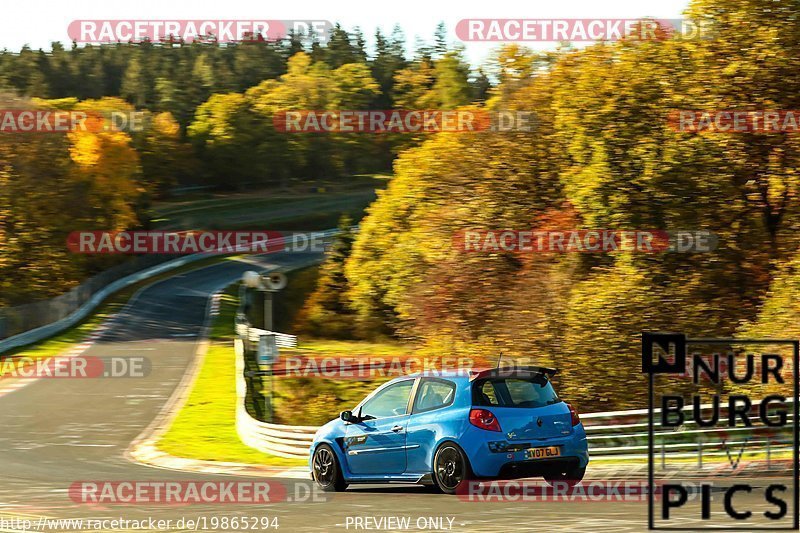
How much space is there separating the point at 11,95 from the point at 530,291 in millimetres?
42051

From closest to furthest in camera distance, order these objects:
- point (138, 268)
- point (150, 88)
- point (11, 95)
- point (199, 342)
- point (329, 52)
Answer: point (199, 342) → point (11, 95) → point (138, 268) → point (150, 88) → point (329, 52)

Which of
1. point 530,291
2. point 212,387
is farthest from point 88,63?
point 530,291

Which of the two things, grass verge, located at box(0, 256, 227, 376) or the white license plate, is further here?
grass verge, located at box(0, 256, 227, 376)

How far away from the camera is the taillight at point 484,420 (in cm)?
1260

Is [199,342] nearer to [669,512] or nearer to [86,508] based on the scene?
[86,508]

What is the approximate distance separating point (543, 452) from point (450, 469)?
1.07m

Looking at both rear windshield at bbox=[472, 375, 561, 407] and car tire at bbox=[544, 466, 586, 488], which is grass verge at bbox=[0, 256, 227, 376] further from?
car tire at bbox=[544, 466, 586, 488]

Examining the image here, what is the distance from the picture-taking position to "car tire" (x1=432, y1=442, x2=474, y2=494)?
12594mm

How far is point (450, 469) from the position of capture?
42.0ft

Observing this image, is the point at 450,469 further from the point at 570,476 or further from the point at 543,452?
the point at 570,476

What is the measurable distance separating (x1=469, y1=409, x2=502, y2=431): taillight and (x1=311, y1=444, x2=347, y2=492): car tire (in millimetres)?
2375

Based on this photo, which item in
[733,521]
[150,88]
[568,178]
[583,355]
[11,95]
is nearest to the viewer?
[733,521]

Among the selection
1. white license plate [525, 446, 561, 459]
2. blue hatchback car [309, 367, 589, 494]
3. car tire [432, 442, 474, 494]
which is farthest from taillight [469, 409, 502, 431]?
white license plate [525, 446, 561, 459]

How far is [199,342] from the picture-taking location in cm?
4922
